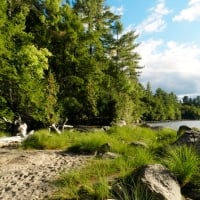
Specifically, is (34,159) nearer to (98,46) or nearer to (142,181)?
(142,181)

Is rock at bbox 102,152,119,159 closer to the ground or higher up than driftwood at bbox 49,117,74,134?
closer to the ground

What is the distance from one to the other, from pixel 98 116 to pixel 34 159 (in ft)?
97.4

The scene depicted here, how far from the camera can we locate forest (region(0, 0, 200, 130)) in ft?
79.0

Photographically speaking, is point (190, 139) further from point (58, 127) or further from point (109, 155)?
point (58, 127)

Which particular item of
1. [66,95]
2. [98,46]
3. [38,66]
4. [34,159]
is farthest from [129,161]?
[98,46]

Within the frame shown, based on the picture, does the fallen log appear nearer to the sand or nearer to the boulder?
the sand

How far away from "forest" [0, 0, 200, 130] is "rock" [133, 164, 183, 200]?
15.8 metres

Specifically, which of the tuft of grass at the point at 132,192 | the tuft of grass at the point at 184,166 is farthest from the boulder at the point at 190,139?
the tuft of grass at the point at 132,192

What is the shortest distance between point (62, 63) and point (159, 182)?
30512 millimetres

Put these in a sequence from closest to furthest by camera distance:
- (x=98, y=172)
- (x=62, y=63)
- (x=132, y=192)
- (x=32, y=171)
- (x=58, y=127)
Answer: (x=132, y=192) < (x=98, y=172) < (x=32, y=171) < (x=58, y=127) < (x=62, y=63)

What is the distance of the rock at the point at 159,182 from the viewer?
7.22 meters

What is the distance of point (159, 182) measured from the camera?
7574 millimetres

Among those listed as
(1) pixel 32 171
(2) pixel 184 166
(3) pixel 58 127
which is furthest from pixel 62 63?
(2) pixel 184 166

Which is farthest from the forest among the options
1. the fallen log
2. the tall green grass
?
the tall green grass
